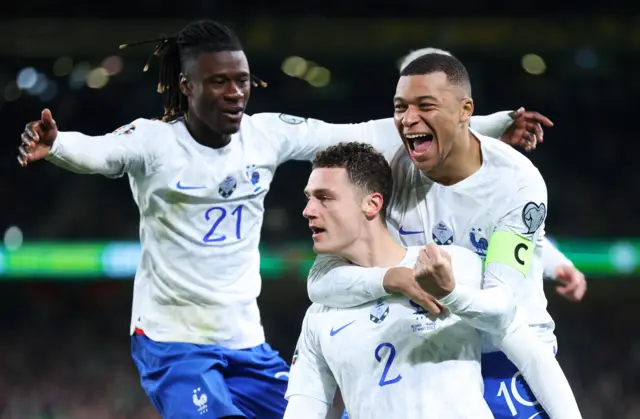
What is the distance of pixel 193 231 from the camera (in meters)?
4.37

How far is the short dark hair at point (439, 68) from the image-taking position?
3393mm

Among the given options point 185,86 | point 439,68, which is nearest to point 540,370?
point 439,68

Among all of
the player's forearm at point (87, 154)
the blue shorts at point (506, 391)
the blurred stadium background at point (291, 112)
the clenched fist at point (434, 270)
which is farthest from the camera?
the blurred stadium background at point (291, 112)

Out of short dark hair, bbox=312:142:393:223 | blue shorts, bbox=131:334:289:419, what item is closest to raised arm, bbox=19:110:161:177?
blue shorts, bbox=131:334:289:419

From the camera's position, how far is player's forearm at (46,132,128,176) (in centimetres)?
395

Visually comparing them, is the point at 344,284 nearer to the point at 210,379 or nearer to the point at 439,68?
the point at 439,68

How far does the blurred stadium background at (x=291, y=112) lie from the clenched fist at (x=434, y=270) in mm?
10109

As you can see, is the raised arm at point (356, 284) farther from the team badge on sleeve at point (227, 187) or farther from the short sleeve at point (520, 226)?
the team badge on sleeve at point (227, 187)

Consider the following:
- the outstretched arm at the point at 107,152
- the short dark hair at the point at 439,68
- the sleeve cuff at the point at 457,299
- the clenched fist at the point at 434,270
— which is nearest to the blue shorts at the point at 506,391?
the sleeve cuff at the point at 457,299

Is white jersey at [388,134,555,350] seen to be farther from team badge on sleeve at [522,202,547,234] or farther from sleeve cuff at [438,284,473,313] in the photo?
sleeve cuff at [438,284,473,313]

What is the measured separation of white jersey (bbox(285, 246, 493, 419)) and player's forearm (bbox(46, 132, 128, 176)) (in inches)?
48.3

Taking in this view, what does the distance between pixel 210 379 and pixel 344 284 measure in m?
1.13

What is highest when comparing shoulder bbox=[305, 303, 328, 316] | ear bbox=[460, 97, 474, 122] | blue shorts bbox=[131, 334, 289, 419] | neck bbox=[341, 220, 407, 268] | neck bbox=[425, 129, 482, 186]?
ear bbox=[460, 97, 474, 122]

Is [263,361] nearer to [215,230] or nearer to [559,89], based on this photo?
[215,230]
